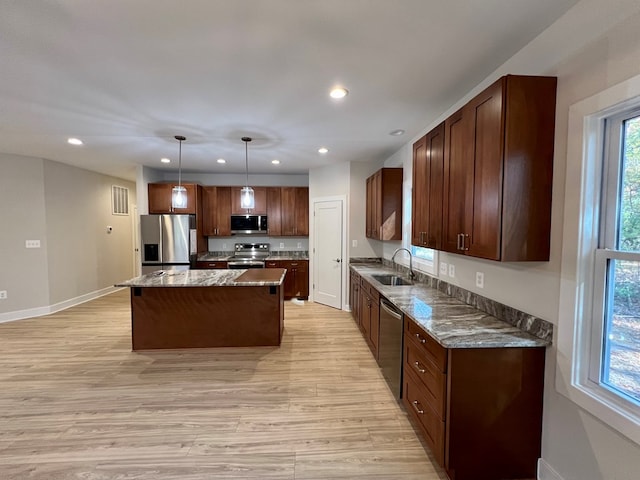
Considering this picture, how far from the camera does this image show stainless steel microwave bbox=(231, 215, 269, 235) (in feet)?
19.6

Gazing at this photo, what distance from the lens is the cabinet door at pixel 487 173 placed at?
5.35 ft

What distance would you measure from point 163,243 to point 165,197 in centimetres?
96

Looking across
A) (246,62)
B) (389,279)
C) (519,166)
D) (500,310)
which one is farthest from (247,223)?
(519,166)

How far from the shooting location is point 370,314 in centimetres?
336

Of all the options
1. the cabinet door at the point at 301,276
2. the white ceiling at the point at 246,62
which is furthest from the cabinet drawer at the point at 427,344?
the cabinet door at the point at 301,276

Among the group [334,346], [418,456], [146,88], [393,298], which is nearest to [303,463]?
[418,456]

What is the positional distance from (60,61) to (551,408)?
385 centimetres

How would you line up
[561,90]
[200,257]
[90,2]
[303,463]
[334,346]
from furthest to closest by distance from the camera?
1. [200,257]
2. [334,346]
3. [303,463]
4. [561,90]
5. [90,2]

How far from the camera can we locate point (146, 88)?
7.69 feet

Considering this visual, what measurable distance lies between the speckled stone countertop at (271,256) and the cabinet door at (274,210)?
0.55 m

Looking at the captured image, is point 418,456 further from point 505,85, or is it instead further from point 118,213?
point 118,213

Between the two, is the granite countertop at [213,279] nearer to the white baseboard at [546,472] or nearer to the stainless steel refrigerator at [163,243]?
the stainless steel refrigerator at [163,243]

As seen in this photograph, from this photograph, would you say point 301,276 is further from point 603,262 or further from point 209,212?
point 603,262

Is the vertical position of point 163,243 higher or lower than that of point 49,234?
lower
